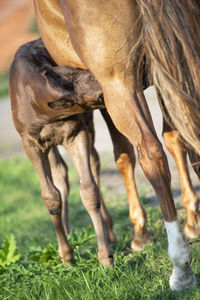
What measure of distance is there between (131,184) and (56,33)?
1544mm

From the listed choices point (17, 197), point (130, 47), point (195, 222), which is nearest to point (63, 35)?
point (130, 47)

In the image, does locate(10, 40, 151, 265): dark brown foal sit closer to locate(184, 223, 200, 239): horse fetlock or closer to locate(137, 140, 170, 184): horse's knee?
locate(184, 223, 200, 239): horse fetlock

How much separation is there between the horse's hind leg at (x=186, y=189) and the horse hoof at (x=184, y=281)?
1157mm

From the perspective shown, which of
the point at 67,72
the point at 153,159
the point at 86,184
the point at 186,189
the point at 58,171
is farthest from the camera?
the point at 58,171

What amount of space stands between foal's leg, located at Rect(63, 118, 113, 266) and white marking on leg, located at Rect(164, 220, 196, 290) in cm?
97

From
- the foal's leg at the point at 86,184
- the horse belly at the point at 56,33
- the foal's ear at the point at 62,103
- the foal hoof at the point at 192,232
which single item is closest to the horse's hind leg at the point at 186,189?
the foal hoof at the point at 192,232

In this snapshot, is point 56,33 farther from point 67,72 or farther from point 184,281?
point 184,281

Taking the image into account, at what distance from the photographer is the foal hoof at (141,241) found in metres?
4.29

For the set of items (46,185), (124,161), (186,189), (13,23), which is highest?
(13,23)

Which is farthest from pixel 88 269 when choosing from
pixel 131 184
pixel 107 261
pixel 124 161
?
pixel 124 161

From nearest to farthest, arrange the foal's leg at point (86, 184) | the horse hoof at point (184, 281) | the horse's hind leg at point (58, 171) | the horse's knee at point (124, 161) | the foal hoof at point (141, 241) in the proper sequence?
the horse hoof at point (184, 281) < the foal's leg at point (86, 184) < the foal hoof at point (141, 241) < the horse's knee at point (124, 161) < the horse's hind leg at point (58, 171)

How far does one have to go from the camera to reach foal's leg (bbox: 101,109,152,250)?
434 centimetres

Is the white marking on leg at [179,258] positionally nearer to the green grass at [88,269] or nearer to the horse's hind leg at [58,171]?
the green grass at [88,269]

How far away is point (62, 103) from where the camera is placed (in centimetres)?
371
